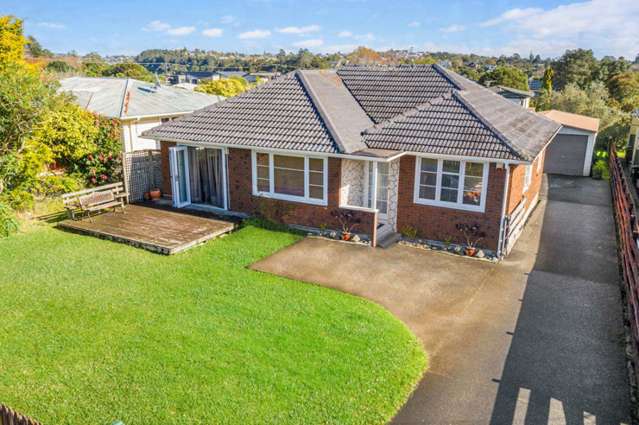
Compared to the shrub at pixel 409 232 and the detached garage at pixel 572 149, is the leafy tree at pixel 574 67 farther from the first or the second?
the shrub at pixel 409 232

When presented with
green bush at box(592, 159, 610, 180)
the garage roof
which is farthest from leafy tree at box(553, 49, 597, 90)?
green bush at box(592, 159, 610, 180)

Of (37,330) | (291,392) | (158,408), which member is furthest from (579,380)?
(37,330)

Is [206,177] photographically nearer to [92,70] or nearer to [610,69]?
[92,70]

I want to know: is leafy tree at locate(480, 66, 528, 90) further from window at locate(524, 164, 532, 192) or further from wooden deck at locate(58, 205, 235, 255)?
wooden deck at locate(58, 205, 235, 255)

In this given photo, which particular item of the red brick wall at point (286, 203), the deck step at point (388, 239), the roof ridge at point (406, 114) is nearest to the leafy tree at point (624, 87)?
the roof ridge at point (406, 114)

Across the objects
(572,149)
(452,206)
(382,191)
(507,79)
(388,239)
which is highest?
(507,79)

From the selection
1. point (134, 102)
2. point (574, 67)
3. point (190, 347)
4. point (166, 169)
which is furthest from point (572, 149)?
point (574, 67)
